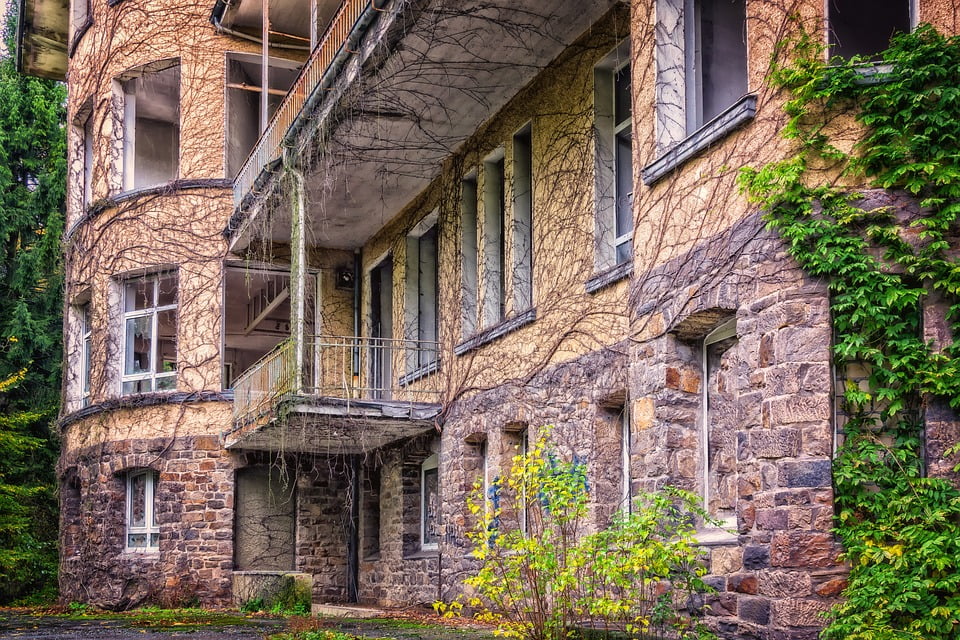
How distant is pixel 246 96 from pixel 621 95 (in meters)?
10.8

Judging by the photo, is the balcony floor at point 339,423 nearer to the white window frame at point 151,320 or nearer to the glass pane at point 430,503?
the glass pane at point 430,503

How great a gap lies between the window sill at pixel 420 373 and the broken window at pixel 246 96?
5.40m

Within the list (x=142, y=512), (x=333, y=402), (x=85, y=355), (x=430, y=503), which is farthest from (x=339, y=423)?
(x=85, y=355)

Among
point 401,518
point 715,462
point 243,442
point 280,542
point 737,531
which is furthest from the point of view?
point 280,542

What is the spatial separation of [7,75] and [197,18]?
11338 millimetres

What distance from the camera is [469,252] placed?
54.6ft

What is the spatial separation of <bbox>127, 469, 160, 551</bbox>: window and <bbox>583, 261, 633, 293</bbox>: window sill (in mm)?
10887

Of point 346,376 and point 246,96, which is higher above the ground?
point 246,96

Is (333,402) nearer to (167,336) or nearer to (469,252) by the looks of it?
(469,252)

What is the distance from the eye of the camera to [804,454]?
26.8 ft

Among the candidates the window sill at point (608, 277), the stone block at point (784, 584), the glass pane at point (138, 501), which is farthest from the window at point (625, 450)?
the glass pane at point (138, 501)

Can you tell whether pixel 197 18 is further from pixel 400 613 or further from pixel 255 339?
pixel 400 613

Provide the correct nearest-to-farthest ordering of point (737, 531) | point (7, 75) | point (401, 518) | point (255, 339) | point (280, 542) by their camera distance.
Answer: point (737, 531) < point (401, 518) < point (280, 542) < point (255, 339) < point (7, 75)

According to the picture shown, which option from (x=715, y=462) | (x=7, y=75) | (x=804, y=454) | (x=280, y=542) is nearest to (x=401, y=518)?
(x=280, y=542)
